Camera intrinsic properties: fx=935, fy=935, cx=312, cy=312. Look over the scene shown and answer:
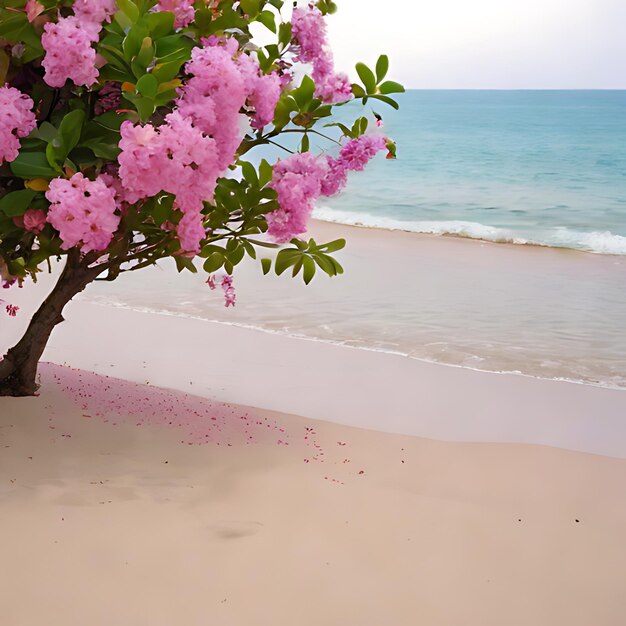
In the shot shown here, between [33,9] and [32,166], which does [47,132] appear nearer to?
[32,166]

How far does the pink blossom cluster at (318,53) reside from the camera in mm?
1908

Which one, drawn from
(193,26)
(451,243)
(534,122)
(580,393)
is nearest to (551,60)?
(534,122)

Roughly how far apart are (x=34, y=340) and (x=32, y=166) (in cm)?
85

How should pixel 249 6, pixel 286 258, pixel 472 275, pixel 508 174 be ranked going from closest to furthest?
pixel 249 6, pixel 286 258, pixel 472 275, pixel 508 174

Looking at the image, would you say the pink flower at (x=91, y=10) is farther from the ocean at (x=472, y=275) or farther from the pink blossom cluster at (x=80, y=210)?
the ocean at (x=472, y=275)

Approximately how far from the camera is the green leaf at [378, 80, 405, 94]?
5.84 ft

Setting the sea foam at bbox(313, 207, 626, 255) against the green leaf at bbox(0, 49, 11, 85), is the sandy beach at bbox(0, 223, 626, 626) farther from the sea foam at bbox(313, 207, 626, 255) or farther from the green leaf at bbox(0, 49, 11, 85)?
the sea foam at bbox(313, 207, 626, 255)

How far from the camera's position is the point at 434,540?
169cm

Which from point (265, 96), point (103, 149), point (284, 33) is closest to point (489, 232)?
point (284, 33)

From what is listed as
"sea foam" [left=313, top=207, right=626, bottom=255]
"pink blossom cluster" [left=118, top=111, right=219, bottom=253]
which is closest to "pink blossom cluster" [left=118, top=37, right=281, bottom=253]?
"pink blossom cluster" [left=118, top=111, right=219, bottom=253]

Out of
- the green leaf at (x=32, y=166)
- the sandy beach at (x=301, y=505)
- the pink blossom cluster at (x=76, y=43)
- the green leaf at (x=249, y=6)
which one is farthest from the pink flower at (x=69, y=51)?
the sandy beach at (x=301, y=505)

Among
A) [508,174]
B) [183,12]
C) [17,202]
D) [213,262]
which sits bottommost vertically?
[508,174]

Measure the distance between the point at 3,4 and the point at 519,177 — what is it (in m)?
11.5

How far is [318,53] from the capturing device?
1.94 metres
